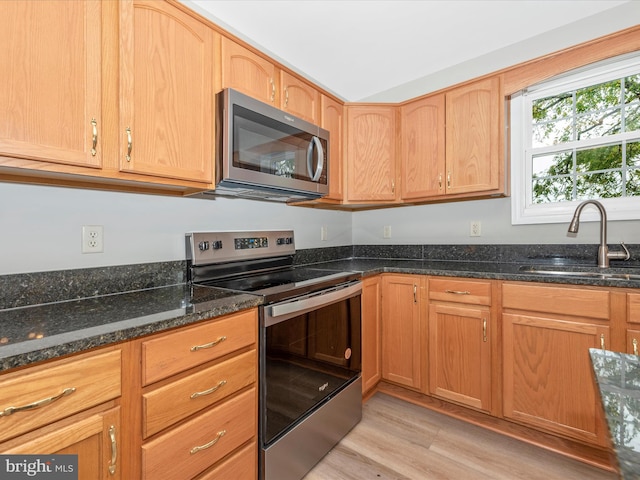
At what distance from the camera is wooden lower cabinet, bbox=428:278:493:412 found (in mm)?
1812

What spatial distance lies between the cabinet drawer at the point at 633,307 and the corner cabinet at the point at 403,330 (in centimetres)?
96

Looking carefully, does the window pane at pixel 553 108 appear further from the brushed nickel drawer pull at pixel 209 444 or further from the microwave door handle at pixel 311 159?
the brushed nickel drawer pull at pixel 209 444

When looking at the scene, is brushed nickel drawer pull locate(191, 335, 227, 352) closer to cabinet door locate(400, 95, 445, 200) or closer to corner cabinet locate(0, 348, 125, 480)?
corner cabinet locate(0, 348, 125, 480)

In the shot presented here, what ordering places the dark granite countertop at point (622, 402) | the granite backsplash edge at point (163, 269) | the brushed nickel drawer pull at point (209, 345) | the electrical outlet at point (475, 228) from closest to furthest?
the dark granite countertop at point (622, 402) < the brushed nickel drawer pull at point (209, 345) < the granite backsplash edge at point (163, 269) < the electrical outlet at point (475, 228)

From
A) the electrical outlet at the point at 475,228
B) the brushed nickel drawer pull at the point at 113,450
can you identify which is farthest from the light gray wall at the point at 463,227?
the brushed nickel drawer pull at the point at 113,450

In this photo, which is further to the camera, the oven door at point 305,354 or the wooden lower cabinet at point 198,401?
the oven door at point 305,354

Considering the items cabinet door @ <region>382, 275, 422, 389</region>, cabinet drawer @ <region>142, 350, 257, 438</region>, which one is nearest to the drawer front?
cabinet drawer @ <region>142, 350, 257, 438</region>

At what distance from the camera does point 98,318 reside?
39.0 inches

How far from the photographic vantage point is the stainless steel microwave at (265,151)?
1.46m

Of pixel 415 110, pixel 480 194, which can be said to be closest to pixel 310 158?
pixel 415 110

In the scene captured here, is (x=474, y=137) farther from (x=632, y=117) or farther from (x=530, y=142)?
(x=632, y=117)

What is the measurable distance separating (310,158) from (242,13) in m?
0.95

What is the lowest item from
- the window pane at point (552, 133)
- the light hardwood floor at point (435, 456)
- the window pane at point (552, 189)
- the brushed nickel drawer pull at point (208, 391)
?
the light hardwood floor at point (435, 456)

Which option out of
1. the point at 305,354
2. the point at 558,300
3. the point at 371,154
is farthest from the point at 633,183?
the point at 305,354
